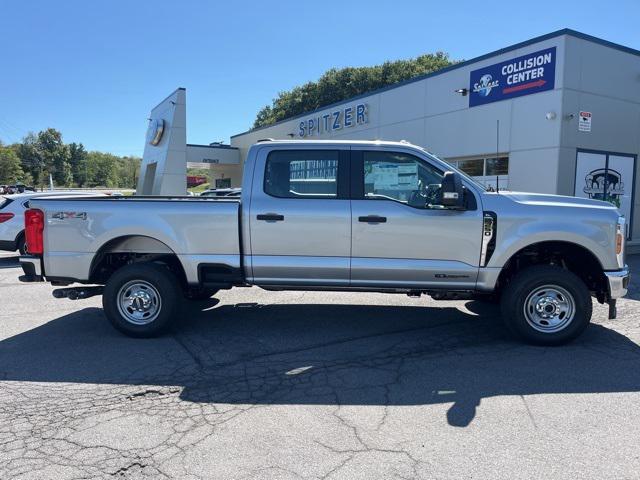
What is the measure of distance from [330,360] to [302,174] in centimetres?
201

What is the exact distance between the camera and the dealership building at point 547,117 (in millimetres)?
12781

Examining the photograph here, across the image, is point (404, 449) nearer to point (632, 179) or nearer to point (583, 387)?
point (583, 387)

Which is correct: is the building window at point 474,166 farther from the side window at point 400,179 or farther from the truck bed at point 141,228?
the truck bed at point 141,228

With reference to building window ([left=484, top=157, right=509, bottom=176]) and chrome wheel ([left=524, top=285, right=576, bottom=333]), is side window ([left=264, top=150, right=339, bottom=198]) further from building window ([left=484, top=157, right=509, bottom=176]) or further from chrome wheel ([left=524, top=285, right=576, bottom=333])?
building window ([left=484, top=157, right=509, bottom=176])

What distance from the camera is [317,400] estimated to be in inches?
151

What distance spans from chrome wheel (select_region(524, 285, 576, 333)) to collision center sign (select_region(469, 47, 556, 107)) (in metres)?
9.65

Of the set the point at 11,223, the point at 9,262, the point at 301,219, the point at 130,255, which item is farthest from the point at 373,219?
the point at 9,262

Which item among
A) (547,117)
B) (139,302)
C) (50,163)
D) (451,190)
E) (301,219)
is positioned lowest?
(139,302)

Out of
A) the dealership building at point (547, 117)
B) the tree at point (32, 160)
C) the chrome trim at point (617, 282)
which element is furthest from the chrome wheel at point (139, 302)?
the tree at point (32, 160)

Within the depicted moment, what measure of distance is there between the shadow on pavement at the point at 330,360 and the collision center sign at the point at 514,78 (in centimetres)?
925

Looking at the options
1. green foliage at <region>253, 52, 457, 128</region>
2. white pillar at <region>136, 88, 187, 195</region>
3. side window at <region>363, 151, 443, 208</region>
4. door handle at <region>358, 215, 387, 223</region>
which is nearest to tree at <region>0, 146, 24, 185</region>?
green foliage at <region>253, 52, 457, 128</region>

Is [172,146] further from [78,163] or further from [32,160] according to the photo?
[78,163]

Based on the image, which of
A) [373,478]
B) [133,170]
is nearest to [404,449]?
[373,478]

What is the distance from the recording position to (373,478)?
2.78m
